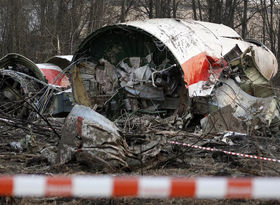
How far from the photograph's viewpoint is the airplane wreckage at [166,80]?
932 centimetres

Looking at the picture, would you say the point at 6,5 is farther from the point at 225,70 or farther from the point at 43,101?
the point at 225,70

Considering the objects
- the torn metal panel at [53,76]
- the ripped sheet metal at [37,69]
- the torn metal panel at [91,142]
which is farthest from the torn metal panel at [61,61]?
the torn metal panel at [91,142]

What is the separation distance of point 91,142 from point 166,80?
14.9ft

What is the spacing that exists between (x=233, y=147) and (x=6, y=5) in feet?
53.2

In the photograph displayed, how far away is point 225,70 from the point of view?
33.1ft

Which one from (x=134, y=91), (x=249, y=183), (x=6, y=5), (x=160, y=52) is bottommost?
(x=249, y=183)

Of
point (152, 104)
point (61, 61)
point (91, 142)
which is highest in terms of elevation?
point (61, 61)

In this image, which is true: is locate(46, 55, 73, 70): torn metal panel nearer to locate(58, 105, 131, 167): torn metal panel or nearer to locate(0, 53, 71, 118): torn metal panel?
locate(0, 53, 71, 118): torn metal panel

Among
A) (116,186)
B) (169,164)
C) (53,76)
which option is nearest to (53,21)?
(53,76)

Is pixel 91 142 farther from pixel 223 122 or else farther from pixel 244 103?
pixel 244 103

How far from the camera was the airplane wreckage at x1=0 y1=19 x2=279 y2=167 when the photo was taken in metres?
9.32

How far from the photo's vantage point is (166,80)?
32.3 ft

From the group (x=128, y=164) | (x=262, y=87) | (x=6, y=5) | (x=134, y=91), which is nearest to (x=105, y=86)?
(x=134, y=91)

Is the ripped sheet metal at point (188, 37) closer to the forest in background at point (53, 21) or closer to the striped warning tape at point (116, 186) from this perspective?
the striped warning tape at point (116, 186)
